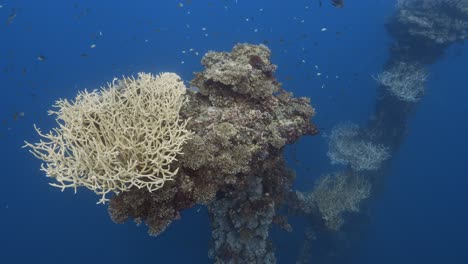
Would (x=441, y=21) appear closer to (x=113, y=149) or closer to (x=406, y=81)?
(x=406, y=81)

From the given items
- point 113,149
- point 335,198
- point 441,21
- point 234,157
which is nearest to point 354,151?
point 335,198

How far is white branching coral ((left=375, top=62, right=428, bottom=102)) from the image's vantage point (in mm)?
14656

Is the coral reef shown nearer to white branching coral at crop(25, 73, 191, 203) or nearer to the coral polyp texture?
the coral polyp texture

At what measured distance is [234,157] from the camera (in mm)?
4863

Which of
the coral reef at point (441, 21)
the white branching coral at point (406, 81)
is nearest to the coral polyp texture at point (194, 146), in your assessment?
the white branching coral at point (406, 81)

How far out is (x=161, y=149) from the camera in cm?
381

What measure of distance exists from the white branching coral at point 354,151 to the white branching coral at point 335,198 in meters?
0.87

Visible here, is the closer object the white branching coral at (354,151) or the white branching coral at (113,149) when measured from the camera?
the white branching coral at (113,149)

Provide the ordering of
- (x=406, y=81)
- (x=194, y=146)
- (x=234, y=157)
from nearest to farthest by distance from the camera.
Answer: (x=194, y=146) < (x=234, y=157) < (x=406, y=81)

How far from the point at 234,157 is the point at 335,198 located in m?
9.01

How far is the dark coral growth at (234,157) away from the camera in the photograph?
4270mm

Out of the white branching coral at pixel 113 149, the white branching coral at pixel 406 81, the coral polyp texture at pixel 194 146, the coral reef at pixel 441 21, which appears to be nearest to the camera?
the white branching coral at pixel 113 149

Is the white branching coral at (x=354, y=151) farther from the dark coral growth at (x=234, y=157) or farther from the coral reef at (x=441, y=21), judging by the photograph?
the dark coral growth at (x=234, y=157)

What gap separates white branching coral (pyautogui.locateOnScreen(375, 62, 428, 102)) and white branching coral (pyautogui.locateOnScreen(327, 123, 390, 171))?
2.69 meters
